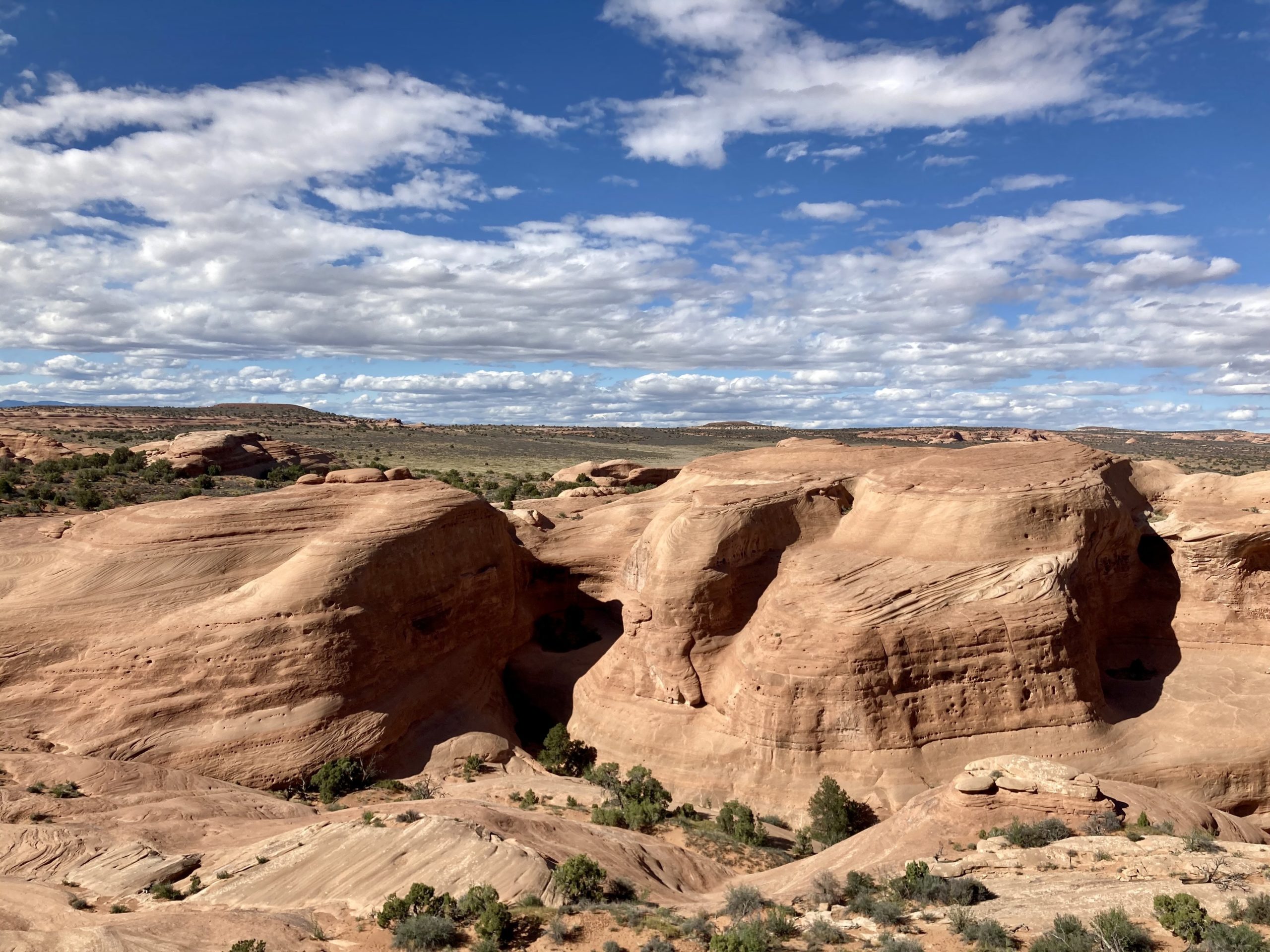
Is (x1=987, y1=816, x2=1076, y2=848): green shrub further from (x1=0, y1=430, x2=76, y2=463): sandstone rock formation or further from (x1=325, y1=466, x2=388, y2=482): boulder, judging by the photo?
(x1=0, y1=430, x2=76, y2=463): sandstone rock formation

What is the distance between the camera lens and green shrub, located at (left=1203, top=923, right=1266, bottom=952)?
352 inches

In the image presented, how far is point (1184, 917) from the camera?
9695 millimetres

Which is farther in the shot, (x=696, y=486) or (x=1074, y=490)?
(x=696, y=486)

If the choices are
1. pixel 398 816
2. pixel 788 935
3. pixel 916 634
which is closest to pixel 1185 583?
pixel 916 634

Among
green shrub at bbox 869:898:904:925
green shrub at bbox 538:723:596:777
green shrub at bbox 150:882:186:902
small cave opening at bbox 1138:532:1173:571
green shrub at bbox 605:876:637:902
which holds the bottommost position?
green shrub at bbox 538:723:596:777

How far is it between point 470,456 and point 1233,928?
77.8m

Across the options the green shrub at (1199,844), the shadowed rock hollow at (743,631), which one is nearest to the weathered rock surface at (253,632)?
the shadowed rock hollow at (743,631)

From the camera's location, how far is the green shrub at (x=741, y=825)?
17.5 metres

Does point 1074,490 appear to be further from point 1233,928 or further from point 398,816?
point 398,816

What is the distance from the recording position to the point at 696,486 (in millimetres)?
26891

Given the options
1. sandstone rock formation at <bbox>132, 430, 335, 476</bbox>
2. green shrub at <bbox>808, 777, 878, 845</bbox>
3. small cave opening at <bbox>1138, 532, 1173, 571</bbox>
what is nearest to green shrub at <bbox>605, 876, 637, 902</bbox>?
green shrub at <bbox>808, 777, 878, 845</bbox>

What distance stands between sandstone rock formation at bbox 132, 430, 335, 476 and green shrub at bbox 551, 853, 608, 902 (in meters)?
Answer: 37.8

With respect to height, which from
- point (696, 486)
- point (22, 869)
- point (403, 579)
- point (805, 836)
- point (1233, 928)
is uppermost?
point (696, 486)

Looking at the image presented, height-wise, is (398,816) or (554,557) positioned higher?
(554,557)
